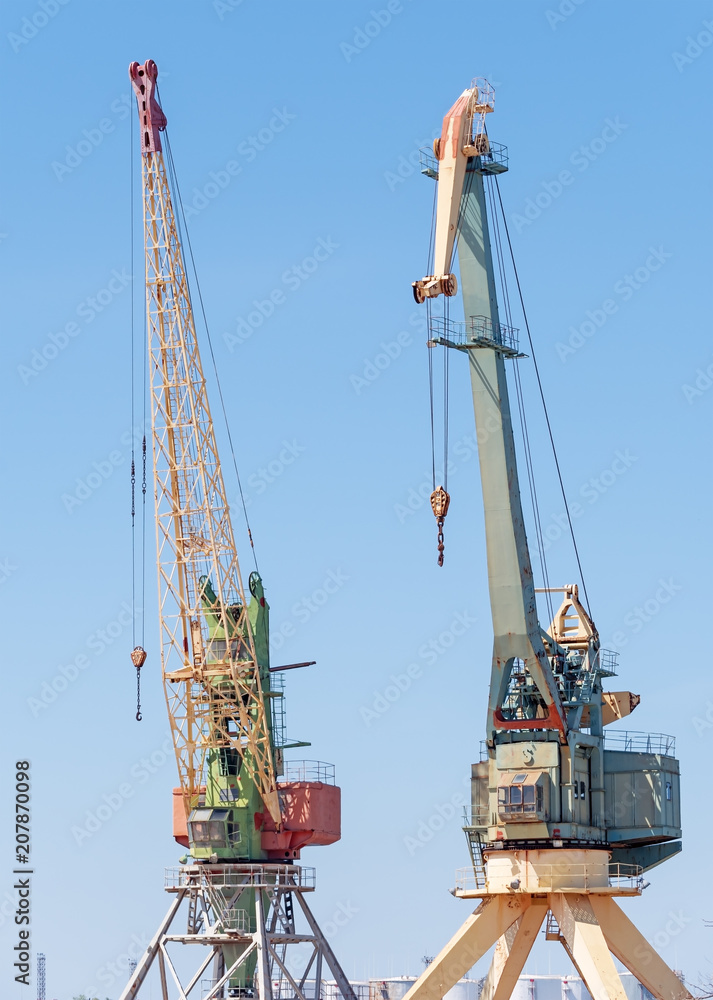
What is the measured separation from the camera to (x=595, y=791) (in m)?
76.5

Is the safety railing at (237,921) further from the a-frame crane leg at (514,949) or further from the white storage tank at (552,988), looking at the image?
the white storage tank at (552,988)

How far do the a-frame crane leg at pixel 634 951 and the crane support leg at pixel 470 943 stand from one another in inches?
113

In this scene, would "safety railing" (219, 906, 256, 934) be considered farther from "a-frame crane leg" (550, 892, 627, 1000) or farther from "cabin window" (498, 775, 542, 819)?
"cabin window" (498, 775, 542, 819)

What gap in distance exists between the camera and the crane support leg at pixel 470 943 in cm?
7506

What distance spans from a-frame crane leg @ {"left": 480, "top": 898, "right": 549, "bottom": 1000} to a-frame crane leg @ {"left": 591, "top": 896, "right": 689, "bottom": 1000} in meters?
2.16

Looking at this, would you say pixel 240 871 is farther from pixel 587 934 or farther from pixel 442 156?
pixel 442 156

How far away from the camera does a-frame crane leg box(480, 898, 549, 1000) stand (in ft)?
246

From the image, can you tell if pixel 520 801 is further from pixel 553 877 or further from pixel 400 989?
pixel 400 989

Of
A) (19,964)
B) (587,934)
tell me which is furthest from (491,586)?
(19,964)

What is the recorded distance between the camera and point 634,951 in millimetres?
74812

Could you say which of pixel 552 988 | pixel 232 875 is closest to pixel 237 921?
pixel 232 875

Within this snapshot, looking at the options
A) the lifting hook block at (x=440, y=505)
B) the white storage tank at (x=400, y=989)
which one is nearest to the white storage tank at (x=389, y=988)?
the white storage tank at (x=400, y=989)

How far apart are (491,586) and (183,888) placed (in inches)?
1055

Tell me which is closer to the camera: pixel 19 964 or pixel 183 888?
pixel 19 964
